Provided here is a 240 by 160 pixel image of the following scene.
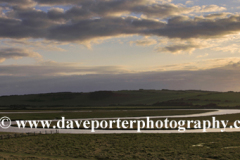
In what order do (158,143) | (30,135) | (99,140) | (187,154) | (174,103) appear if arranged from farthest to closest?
(174,103), (30,135), (99,140), (158,143), (187,154)

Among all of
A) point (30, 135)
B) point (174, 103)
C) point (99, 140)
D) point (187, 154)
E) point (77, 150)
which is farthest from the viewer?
point (174, 103)

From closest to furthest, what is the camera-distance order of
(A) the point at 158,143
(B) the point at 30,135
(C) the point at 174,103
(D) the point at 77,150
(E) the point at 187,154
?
(E) the point at 187,154 → (D) the point at 77,150 → (A) the point at 158,143 → (B) the point at 30,135 → (C) the point at 174,103

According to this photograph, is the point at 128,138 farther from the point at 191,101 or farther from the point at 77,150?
the point at 191,101

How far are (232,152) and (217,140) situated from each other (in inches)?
367

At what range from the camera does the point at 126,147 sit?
38031 mm

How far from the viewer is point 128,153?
112 ft

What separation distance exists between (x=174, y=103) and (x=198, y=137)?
13578cm

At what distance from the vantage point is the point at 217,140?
42.2 metres

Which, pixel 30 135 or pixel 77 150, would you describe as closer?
pixel 77 150

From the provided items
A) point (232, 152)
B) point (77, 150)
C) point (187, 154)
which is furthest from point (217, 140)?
point (77, 150)

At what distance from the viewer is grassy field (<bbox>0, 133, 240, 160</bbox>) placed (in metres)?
32.2

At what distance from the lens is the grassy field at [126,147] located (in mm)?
32188

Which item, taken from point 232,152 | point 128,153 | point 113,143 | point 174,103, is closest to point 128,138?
point 113,143

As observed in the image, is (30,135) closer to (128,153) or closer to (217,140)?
(128,153)
